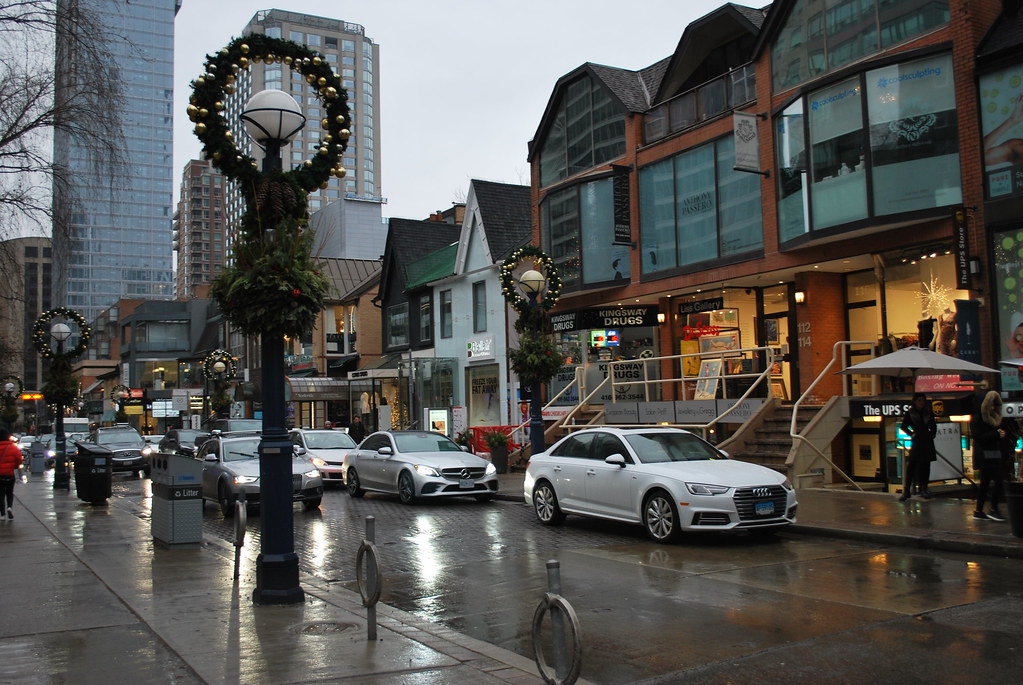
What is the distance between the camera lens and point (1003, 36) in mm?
16609

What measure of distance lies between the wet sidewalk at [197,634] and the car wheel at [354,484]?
8.84m

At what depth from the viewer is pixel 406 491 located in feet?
60.7

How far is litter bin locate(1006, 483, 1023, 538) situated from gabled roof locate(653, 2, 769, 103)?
15.2 m

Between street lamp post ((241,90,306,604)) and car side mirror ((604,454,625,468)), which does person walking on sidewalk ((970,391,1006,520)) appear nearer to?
car side mirror ((604,454,625,468))

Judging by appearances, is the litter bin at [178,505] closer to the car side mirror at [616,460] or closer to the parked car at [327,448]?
the car side mirror at [616,460]

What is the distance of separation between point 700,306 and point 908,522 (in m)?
11.8

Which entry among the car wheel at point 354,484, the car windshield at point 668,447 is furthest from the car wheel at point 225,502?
the car windshield at point 668,447

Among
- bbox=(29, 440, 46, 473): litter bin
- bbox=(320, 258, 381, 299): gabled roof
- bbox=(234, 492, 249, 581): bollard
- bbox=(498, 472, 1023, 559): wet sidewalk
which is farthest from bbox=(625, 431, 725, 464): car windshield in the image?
bbox=(320, 258, 381, 299): gabled roof

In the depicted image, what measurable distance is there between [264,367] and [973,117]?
14118 millimetres

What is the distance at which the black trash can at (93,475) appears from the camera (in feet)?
63.3

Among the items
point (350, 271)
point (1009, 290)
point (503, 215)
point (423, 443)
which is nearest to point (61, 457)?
point (423, 443)

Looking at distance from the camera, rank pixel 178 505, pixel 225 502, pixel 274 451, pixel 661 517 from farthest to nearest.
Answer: pixel 225 502 < pixel 178 505 < pixel 661 517 < pixel 274 451

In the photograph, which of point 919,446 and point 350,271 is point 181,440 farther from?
point 919,446

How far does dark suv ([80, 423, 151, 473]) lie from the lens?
30.9 meters
